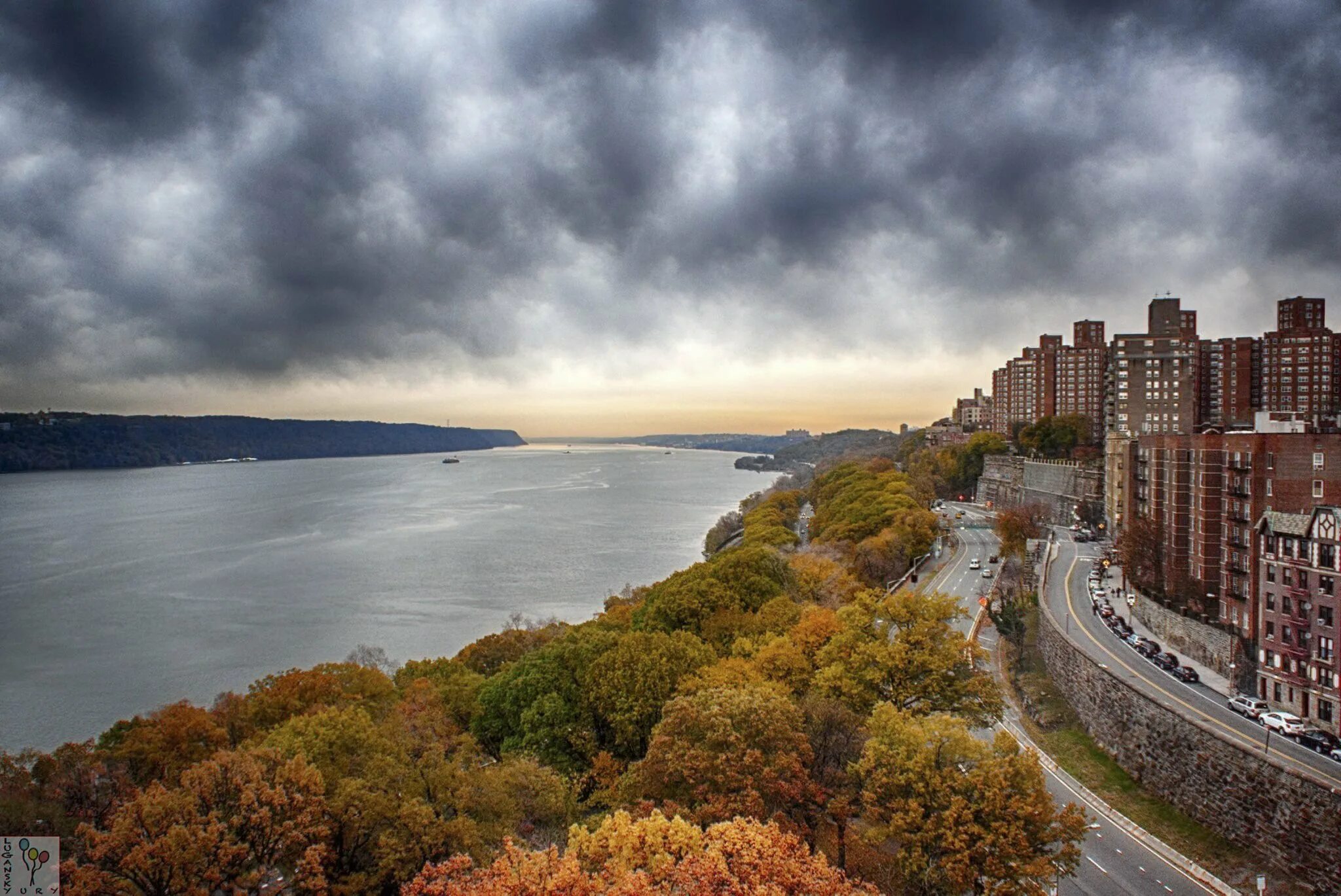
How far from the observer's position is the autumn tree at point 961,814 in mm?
13781

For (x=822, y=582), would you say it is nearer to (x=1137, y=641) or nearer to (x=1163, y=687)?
(x=1137, y=641)

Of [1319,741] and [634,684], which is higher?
[634,684]

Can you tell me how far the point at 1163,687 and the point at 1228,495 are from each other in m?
9.18

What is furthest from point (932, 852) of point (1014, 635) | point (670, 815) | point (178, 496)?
point (178, 496)

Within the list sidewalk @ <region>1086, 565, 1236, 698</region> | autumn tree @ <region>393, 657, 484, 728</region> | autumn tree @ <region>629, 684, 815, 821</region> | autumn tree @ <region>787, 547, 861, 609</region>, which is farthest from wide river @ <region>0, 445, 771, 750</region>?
sidewalk @ <region>1086, 565, 1236, 698</region>

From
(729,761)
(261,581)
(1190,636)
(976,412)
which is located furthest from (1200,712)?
(976,412)

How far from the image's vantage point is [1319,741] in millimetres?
20844

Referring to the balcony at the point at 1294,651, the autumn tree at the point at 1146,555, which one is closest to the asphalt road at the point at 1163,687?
the autumn tree at the point at 1146,555

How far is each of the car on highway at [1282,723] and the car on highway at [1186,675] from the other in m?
4.15

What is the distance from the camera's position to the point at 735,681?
22.4 metres

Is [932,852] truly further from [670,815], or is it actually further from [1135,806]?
[1135,806]

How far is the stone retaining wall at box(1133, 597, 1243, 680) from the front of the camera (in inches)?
1109

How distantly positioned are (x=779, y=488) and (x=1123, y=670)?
88.0m

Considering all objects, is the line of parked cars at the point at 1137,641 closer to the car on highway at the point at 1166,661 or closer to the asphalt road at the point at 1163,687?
the car on highway at the point at 1166,661
